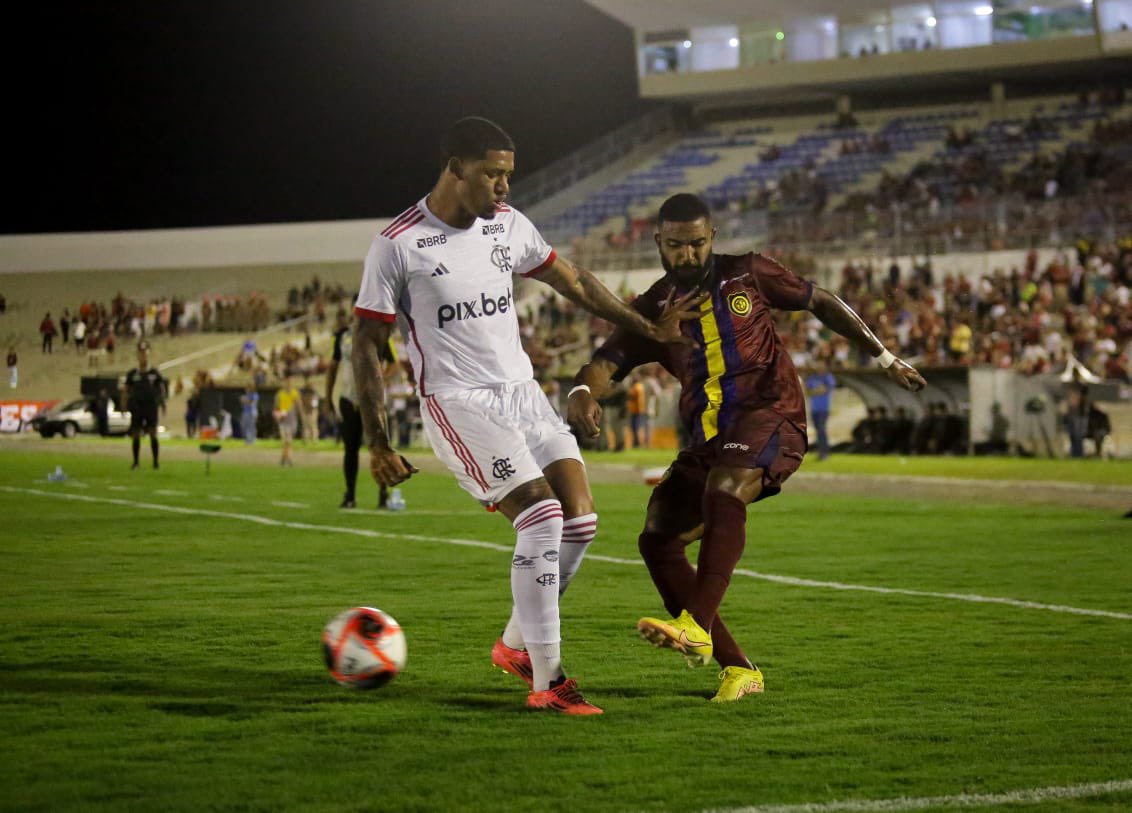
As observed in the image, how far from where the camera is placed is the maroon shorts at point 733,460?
7184 millimetres

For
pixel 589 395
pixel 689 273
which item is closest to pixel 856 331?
pixel 689 273

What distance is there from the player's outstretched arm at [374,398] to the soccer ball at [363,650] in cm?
62

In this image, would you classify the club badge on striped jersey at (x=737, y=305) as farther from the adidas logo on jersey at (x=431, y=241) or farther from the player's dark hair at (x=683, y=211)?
the adidas logo on jersey at (x=431, y=241)

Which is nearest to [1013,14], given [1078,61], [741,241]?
[1078,61]

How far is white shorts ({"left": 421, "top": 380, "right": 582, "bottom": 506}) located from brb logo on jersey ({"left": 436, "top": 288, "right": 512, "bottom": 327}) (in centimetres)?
31

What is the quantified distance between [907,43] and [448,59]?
1855cm

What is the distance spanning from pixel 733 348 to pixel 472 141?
1489 mm

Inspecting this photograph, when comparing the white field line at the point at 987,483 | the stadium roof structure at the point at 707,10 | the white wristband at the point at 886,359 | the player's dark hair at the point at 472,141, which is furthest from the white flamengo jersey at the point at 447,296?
the stadium roof structure at the point at 707,10

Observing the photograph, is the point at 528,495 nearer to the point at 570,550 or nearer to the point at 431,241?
the point at 570,550

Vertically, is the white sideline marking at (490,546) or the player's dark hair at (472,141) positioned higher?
the player's dark hair at (472,141)

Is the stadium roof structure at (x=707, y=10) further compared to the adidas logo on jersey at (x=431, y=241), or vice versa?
the stadium roof structure at (x=707, y=10)

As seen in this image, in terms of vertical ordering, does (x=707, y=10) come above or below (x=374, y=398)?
above

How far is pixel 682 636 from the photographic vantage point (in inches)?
259

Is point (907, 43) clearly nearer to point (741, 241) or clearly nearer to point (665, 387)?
point (741, 241)
